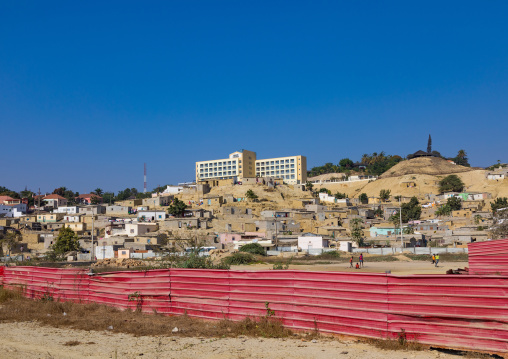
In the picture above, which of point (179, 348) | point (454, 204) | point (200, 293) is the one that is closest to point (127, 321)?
point (200, 293)

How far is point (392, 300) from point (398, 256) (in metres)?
37.7

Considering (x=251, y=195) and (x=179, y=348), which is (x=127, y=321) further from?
(x=251, y=195)

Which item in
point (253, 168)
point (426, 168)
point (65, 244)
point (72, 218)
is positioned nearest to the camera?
point (65, 244)

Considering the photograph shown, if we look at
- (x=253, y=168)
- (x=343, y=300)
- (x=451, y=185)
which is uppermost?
(x=253, y=168)

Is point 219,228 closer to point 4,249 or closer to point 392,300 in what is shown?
point 4,249

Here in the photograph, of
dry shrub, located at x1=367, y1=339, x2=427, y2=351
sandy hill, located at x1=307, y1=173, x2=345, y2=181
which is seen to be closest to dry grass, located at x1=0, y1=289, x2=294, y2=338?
dry shrub, located at x1=367, y1=339, x2=427, y2=351

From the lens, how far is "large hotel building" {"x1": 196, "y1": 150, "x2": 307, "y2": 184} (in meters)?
142

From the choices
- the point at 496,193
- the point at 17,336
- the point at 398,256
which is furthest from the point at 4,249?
the point at 496,193

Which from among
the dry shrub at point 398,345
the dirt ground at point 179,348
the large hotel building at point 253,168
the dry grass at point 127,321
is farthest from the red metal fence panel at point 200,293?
the large hotel building at point 253,168

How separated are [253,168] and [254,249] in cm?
10188

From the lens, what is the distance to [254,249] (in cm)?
4781

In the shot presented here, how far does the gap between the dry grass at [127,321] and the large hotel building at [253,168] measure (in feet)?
418

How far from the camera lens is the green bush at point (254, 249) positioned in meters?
47.4

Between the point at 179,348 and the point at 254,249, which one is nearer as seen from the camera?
the point at 179,348
